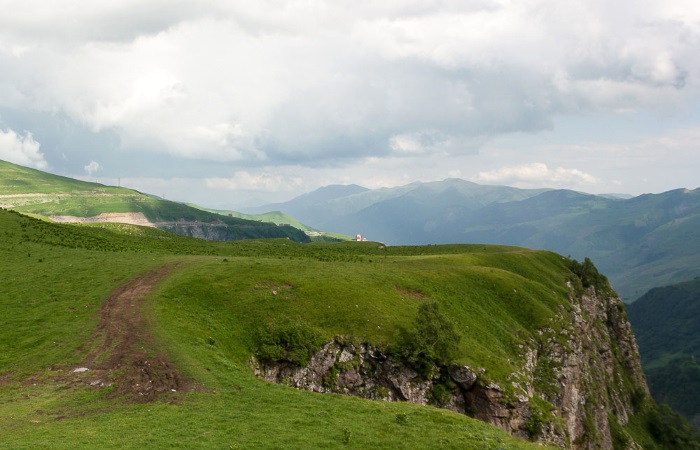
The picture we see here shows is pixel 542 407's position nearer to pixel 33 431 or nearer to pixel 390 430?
pixel 390 430

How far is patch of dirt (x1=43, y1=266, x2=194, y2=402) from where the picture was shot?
3073 cm

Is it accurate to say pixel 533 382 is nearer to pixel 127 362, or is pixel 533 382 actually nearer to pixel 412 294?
pixel 412 294

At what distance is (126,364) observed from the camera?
3319cm

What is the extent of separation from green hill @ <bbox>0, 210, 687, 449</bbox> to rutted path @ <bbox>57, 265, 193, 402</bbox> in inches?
6.2

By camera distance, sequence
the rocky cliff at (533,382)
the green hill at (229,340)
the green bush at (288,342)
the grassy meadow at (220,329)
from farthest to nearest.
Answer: the rocky cliff at (533,382), the green bush at (288,342), the green hill at (229,340), the grassy meadow at (220,329)

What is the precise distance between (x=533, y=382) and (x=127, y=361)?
57.5m

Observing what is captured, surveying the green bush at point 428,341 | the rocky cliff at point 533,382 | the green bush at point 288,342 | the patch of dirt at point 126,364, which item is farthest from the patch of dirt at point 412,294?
the patch of dirt at point 126,364

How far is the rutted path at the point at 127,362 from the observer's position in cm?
3080

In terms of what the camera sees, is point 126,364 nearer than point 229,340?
Yes

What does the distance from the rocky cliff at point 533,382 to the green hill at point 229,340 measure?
475 mm

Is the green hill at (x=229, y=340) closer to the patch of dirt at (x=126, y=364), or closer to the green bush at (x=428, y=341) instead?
the patch of dirt at (x=126, y=364)

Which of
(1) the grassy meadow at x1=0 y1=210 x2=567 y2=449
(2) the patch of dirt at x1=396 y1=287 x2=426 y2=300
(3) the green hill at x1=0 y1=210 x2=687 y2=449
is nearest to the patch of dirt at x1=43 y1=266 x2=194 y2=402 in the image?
(3) the green hill at x1=0 y1=210 x2=687 y2=449

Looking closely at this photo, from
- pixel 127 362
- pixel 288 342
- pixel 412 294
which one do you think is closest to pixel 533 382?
pixel 412 294

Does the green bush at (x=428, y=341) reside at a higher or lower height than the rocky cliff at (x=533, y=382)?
higher
